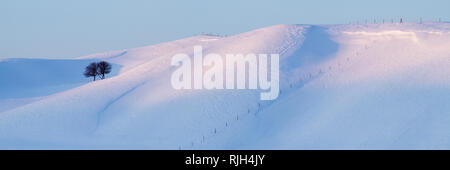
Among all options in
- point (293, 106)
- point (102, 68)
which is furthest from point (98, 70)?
point (293, 106)

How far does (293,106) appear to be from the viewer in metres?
21.0

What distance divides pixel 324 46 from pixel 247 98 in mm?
7885

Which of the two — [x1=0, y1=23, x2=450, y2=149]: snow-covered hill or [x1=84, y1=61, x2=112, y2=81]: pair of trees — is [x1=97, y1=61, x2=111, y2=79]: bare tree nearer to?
[x1=84, y1=61, x2=112, y2=81]: pair of trees

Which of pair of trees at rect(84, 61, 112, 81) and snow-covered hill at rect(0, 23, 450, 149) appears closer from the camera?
snow-covered hill at rect(0, 23, 450, 149)

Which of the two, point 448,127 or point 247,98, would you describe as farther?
point 247,98

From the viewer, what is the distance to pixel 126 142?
65.7 ft

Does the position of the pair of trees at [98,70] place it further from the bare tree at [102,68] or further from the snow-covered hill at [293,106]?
the snow-covered hill at [293,106]

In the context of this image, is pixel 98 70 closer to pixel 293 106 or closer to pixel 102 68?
pixel 102 68

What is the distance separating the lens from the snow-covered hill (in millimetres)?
17906

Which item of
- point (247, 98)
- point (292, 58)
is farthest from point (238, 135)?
point (292, 58)

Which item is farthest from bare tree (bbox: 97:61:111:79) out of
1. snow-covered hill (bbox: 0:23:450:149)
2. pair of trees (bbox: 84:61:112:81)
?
snow-covered hill (bbox: 0:23:450:149)

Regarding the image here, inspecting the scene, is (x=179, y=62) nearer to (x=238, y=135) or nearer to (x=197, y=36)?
(x=238, y=135)

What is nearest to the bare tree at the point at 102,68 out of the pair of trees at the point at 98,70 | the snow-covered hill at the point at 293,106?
the pair of trees at the point at 98,70
